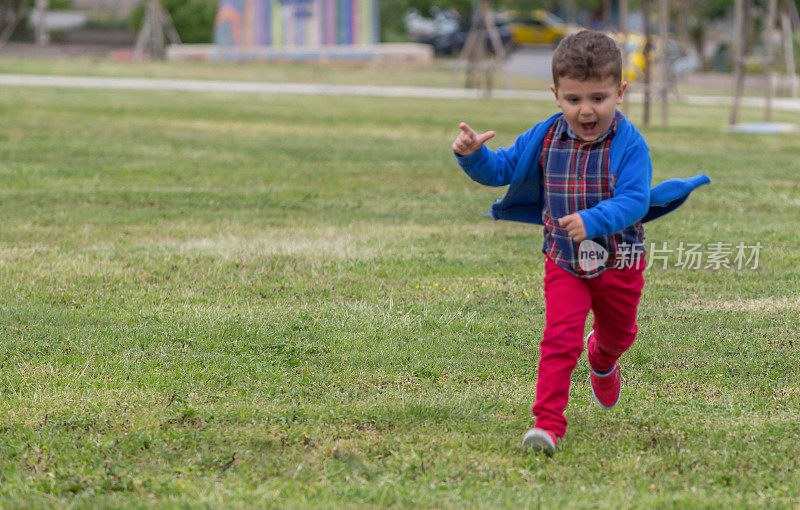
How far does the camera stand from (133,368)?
4590 mm

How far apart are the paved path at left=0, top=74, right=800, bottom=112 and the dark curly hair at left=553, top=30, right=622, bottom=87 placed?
60.7ft

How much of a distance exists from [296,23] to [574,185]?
3410 cm

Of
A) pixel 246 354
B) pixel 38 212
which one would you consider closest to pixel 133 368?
pixel 246 354

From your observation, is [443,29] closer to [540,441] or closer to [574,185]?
[574,185]

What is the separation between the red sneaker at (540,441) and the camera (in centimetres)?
369

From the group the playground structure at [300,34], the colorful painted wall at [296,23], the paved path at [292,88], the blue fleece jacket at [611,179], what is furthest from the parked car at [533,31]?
the blue fleece jacket at [611,179]

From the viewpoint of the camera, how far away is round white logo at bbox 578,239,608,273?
150 inches

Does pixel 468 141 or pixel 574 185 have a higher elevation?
pixel 468 141

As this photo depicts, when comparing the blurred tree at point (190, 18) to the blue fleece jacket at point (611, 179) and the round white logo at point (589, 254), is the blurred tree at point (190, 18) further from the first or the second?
the round white logo at point (589, 254)

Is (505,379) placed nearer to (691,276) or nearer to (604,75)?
(604,75)

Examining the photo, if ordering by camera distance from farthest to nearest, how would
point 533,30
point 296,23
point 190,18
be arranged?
point 533,30 < point 190,18 < point 296,23

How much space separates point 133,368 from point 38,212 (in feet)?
13.8

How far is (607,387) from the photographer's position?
4176 mm

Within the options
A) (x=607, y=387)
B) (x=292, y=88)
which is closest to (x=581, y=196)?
A: (x=607, y=387)
